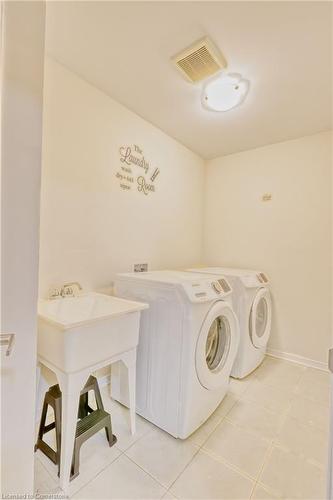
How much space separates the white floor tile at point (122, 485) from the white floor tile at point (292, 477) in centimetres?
57

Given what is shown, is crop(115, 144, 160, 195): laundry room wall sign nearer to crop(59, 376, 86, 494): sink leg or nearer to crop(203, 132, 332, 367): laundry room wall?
crop(203, 132, 332, 367): laundry room wall

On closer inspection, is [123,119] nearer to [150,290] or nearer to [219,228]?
[150,290]

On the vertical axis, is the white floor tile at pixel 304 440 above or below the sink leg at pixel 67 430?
below

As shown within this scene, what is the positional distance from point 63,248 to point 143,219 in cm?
85

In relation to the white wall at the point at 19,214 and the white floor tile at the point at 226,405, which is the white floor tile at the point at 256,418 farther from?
the white wall at the point at 19,214

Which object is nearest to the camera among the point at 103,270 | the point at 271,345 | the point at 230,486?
the point at 230,486

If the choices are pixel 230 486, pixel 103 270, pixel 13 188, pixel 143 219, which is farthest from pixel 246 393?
pixel 13 188

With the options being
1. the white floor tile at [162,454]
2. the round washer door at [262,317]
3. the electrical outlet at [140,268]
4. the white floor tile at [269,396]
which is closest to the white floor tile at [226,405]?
the white floor tile at [269,396]

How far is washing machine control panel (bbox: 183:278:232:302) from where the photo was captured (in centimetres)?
136

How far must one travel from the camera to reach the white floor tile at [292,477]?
1.10m

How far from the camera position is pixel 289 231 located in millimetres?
2441

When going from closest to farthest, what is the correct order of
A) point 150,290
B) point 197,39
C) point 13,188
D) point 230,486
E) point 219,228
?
point 13,188
point 230,486
point 197,39
point 150,290
point 219,228

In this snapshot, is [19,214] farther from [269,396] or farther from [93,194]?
[269,396]

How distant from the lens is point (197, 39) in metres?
1.32
